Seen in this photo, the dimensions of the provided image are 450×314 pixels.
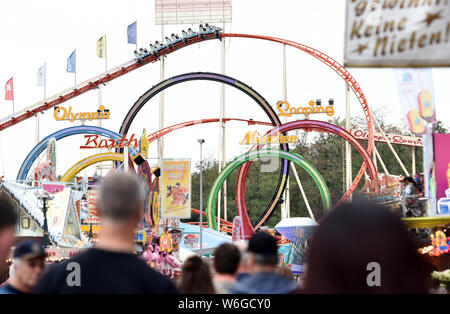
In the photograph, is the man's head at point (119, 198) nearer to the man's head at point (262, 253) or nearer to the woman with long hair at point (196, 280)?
the man's head at point (262, 253)

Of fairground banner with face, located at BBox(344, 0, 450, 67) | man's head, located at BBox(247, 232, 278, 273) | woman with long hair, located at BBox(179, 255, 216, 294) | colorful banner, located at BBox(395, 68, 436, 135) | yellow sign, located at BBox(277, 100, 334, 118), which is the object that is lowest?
woman with long hair, located at BBox(179, 255, 216, 294)

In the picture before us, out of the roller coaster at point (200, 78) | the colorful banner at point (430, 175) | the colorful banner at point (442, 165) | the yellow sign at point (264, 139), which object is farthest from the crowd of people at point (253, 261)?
the yellow sign at point (264, 139)

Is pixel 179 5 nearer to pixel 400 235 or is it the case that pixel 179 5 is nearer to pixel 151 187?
pixel 151 187

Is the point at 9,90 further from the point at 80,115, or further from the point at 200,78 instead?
the point at 200,78

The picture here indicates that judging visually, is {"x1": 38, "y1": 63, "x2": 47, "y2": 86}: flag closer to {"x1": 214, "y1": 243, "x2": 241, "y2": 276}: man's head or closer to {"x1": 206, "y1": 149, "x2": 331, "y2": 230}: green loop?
{"x1": 206, "y1": 149, "x2": 331, "y2": 230}: green loop

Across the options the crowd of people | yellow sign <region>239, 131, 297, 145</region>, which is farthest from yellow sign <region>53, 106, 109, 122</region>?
the crowd of people

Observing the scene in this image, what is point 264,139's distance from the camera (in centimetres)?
2678

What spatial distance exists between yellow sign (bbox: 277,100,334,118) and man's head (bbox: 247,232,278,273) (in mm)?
27912

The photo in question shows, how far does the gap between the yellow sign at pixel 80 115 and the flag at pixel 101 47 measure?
2.90 metres

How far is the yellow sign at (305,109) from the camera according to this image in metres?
30.7

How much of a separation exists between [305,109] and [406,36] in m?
29.1

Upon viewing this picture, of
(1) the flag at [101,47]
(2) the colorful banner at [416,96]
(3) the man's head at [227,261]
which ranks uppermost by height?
(1) the flag at [101,47]

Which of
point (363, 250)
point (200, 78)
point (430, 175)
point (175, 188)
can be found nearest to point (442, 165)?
point (430, 175)

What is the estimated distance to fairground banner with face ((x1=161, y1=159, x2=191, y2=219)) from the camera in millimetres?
19859
